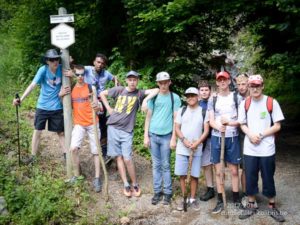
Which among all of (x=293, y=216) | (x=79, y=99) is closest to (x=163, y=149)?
(x=79, y=99)

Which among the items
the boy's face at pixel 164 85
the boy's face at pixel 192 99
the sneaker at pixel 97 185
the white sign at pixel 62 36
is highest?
the white sign at pixel 62 36

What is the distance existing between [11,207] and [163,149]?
8.10ft

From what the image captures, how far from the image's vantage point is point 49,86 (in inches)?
283

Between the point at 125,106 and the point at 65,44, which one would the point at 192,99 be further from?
the point at 65,44

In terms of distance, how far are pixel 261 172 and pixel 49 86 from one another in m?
3.84

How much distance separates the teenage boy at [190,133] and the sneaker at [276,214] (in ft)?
3.69

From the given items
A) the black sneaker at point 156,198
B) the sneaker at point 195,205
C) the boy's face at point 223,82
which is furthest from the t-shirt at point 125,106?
the sneaker at point 195,205

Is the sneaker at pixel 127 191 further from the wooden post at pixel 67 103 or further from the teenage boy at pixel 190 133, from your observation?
the wooden post at pixel 67 103

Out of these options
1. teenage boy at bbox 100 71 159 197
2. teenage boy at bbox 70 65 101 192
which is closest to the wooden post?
teenage boy at bbox 70 65 101 192

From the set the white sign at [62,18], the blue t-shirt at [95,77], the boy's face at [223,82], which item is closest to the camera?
the boy's face at [223,82]

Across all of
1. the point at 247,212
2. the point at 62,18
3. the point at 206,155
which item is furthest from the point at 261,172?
the point at 62,18

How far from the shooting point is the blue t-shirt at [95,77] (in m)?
7.27

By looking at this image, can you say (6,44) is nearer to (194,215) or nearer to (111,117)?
(111,117)

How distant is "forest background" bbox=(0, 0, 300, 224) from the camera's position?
7812 millimetres
